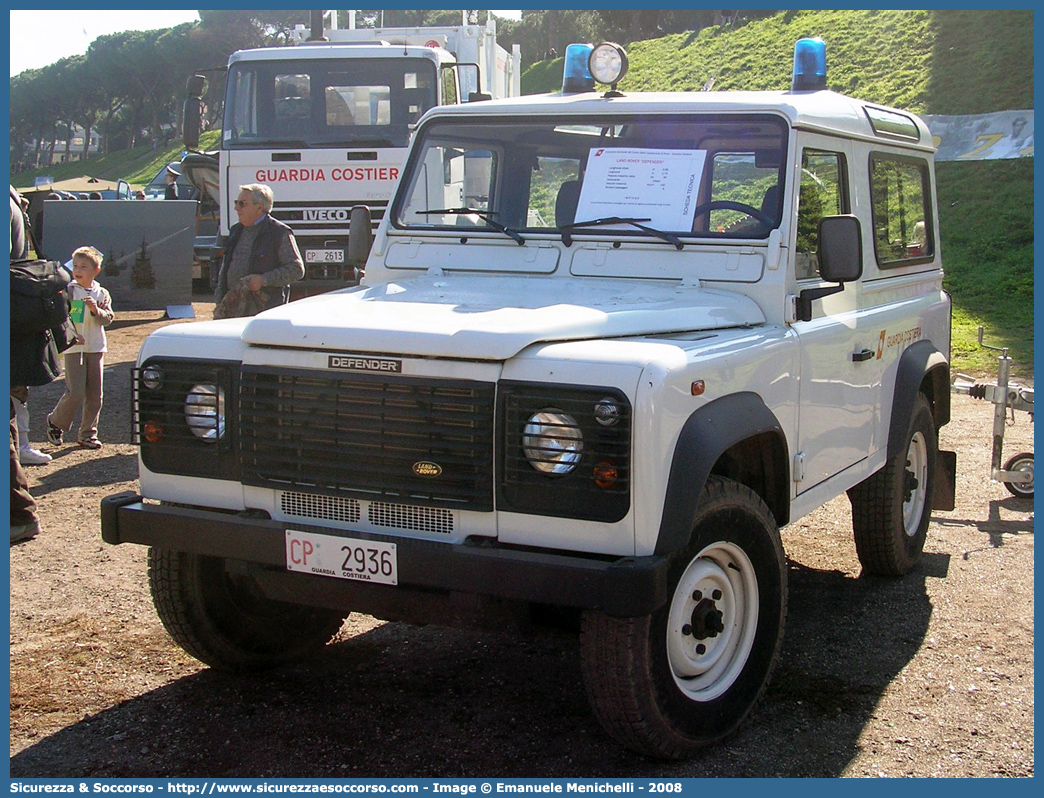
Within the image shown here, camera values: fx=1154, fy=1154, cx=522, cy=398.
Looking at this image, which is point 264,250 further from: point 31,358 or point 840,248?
point 840,248

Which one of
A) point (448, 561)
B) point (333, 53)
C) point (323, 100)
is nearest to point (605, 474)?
point (448, 561)

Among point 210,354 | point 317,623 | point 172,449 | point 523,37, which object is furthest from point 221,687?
point 523,37

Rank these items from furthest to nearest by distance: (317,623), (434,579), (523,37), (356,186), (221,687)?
(523,37) → (356,186) → (317,623) → (221,687) → (434,579)

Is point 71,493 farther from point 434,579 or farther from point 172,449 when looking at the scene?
point 434,579

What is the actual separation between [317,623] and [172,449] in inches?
44.4

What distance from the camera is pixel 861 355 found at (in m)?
4.91

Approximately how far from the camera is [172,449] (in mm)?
3994

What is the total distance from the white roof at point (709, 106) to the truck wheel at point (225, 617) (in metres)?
2.22

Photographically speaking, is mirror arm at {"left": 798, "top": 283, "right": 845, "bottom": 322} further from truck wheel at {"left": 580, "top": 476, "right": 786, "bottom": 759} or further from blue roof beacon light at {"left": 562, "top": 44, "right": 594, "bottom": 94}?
blue roof beacon light at {"left": 562, "top": 44, "right": 594, "bottom": 94}

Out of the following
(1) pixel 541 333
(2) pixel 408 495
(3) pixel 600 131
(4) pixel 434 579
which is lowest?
(4) pixel 434 579

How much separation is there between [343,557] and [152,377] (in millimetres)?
983

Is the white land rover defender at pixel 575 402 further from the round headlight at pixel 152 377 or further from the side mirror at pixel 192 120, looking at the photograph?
the side mirror at pixel 192 120

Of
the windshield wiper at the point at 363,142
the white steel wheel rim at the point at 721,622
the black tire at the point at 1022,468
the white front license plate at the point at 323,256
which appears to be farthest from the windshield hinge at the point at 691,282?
the white front license plate at the point at 323,256

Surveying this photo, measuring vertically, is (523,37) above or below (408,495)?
above
